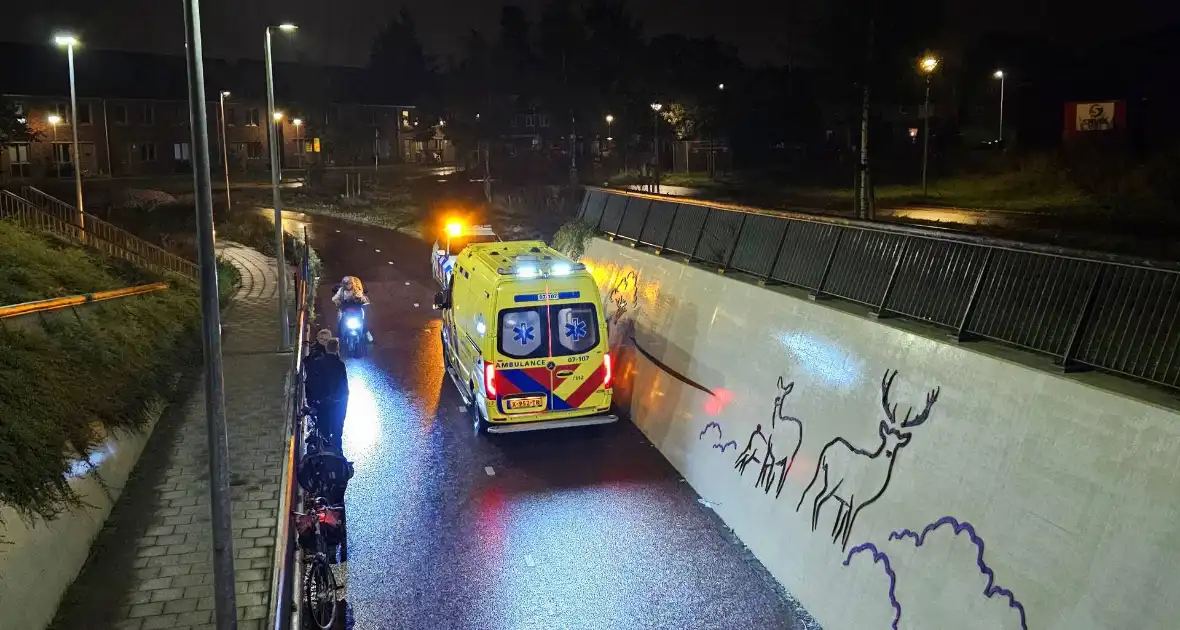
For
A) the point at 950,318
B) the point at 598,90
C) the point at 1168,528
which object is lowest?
the point at 1168,528

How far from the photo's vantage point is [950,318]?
8.53 metres

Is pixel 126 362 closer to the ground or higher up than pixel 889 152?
closer to the ground

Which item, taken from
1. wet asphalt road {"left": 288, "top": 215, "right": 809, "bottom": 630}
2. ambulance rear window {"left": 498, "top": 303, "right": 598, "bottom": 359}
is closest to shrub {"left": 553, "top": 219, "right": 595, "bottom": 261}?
wet asphalt road {"left": 288, "top": 215, "right": 809, "bottom": 630}

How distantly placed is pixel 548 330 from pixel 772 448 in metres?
4.06

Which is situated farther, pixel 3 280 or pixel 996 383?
pixel 3 280

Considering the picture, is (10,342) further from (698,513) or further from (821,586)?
(821,586)

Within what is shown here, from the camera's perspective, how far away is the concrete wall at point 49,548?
645cm

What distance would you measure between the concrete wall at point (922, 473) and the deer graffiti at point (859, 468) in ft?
0.07

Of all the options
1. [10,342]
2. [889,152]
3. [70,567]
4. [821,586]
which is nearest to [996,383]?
[821,586]

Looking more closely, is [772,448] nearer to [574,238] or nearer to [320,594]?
[320,594]

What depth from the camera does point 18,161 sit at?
2023 inches

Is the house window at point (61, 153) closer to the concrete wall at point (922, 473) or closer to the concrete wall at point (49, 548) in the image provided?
the concrete wall at point (49, 548)

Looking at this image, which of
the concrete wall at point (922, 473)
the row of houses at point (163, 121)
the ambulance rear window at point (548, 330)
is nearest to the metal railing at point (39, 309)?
the ambulance rear window at point (548, 330)

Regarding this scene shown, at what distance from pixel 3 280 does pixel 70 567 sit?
6064mm
